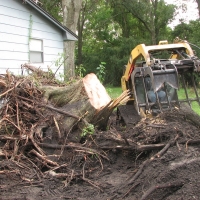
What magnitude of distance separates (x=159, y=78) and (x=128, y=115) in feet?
6.41

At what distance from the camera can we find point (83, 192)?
15.2ft

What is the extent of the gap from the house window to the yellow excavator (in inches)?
170

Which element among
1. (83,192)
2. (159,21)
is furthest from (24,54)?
(159,21)

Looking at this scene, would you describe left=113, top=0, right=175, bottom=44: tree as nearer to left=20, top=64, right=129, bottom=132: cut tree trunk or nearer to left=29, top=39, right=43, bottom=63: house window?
left=29, top=39, right=43, bottom=63: house window

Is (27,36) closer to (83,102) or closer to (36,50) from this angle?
(36,50)

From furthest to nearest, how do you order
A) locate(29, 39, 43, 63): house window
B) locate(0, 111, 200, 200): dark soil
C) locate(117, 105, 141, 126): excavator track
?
locate(29, 39, 43, 63): house window < locate(117, 105, 141, 126): excavator track < locate(0, 111, 200, 200): dark soil

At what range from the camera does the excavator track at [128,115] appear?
7.61 meters

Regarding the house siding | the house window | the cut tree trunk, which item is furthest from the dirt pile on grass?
the house window

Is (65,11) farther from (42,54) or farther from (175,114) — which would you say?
(175,114)

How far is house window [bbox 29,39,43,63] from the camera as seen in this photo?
11.4 m

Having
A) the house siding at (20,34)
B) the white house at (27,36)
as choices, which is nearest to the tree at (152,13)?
the white house at (27,36)

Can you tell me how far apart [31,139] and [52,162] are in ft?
1.94

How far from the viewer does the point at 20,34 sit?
10852mm

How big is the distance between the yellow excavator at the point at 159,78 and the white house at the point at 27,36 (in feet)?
9.25
